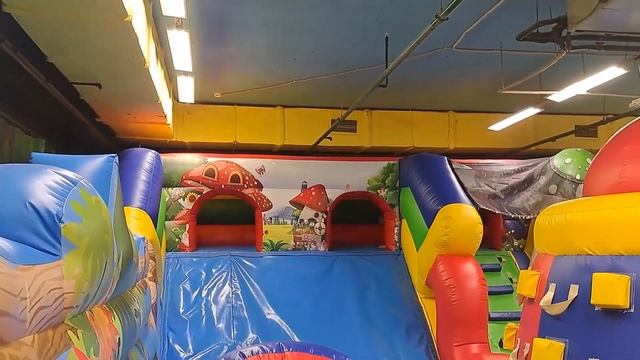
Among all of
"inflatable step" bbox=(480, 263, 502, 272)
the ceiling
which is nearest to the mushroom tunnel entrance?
the ceiling

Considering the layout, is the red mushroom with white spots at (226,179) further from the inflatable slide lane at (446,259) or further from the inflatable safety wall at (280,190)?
Answer: the inflatable slide lane at (446,259)

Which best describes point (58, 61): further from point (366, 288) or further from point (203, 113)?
point (366, 288)

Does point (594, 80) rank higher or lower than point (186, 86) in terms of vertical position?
lower

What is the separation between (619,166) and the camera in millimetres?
2551

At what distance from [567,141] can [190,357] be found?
20.7ft

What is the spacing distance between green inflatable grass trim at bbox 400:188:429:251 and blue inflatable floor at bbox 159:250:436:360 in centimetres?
46

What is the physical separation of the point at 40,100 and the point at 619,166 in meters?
4.80

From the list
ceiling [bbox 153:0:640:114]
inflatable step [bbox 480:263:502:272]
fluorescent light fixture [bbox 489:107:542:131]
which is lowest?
inflatable step [bbox 480:263:502:272]

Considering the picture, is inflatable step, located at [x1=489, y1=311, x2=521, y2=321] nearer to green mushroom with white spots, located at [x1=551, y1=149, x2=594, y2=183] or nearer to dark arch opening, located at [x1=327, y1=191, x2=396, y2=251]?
dark arch opening, located at [x1=327, y1=191, x2=396, y2=251]

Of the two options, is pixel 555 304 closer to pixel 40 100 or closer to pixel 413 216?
pixel 413 216

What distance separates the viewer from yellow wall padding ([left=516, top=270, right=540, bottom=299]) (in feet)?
9.64

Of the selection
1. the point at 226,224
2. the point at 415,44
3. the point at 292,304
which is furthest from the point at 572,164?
the point at 226,224

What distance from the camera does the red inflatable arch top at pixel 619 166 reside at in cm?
248

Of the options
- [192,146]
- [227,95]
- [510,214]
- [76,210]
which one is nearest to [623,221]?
[76,210]
